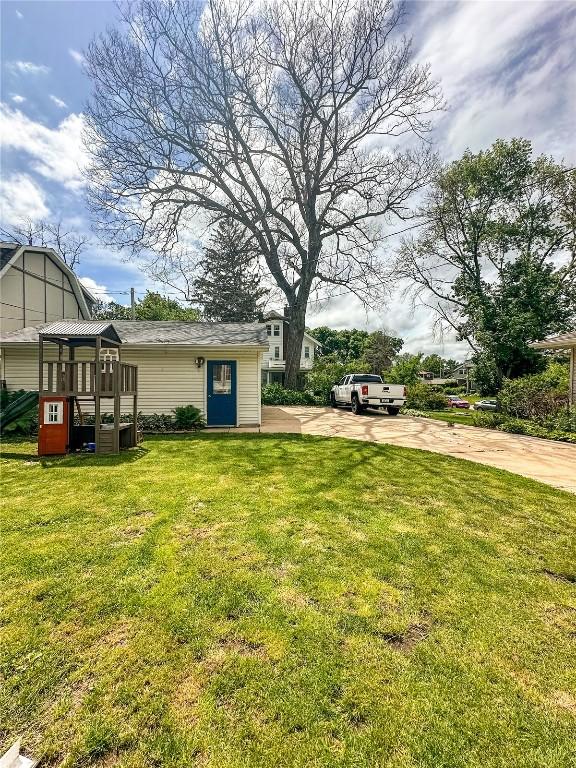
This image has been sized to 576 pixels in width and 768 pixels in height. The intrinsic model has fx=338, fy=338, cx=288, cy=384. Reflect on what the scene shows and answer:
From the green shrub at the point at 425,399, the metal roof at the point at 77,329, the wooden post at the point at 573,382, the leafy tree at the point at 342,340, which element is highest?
the leafy tree at the point at 342,340

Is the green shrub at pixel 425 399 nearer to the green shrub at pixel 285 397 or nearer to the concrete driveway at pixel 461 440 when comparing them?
the green shrub at pixel 285 397

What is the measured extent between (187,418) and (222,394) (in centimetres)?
132

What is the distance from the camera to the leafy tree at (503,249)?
17.5 metres

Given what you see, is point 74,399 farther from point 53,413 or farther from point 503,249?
point 503,249

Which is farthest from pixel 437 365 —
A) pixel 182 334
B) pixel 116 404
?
pixel 116 404

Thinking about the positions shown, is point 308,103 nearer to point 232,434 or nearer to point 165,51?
point 165,51

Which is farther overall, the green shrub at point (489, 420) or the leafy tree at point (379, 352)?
the leafy tree at point (379, 352)

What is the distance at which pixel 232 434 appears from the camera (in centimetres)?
928

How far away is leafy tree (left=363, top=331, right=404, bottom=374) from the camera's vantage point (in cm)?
4722

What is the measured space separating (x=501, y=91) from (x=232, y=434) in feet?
37.3

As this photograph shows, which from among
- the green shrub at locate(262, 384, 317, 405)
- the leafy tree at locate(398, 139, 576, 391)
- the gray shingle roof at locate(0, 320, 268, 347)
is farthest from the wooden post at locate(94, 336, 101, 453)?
the leafy tree at locate(398, 139, 576, 391)

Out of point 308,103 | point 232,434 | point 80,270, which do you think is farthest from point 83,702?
point 80,270

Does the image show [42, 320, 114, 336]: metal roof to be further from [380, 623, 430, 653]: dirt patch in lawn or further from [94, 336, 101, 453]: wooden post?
[380, 623, 430, 653]: dirt patch in lawn

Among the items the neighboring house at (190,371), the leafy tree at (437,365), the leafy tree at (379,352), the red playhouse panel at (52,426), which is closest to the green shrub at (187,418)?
the neighboring house at (190,371)
